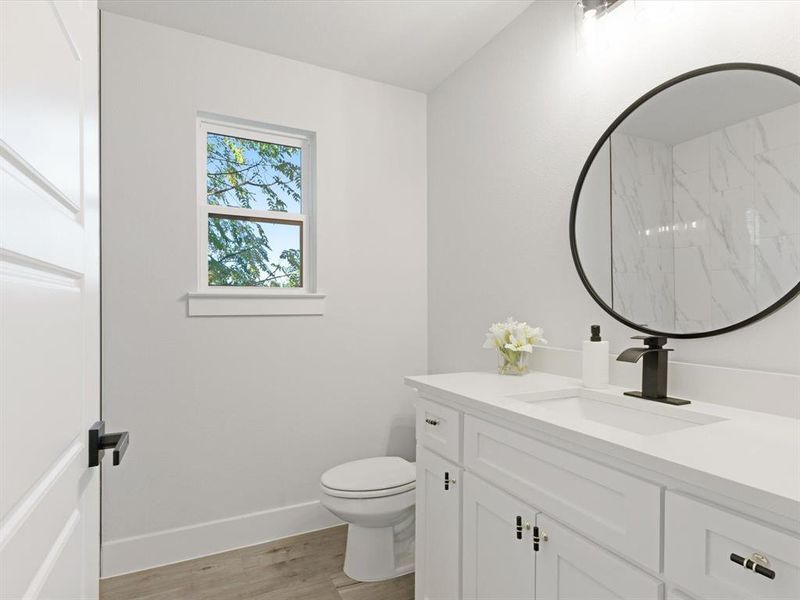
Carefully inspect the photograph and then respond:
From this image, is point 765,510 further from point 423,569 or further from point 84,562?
point 423,569

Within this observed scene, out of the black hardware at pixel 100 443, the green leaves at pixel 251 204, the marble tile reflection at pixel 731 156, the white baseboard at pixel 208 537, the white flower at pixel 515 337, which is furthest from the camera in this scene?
the green leaves at pixel 251 204

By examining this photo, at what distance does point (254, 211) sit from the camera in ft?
8.04

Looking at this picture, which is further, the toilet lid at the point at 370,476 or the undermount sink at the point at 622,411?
the toilet lid at the point at 370,476

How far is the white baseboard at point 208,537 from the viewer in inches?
81.3

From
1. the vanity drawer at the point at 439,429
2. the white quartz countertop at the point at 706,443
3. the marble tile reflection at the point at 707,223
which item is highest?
the marble tile reflection at the point at 707,223

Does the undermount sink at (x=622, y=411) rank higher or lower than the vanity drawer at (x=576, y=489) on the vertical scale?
higher

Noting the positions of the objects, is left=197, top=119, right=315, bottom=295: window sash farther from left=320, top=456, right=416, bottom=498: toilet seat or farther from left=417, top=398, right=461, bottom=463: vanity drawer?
left=417, top=398, right=461, bottom=463: vanity drawer

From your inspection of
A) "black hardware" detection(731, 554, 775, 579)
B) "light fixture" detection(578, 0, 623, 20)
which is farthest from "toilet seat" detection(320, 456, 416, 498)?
"light fixture" detection(578, 0, 623, 20)

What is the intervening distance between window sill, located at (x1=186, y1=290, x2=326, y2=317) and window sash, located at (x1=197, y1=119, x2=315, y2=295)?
0.06m

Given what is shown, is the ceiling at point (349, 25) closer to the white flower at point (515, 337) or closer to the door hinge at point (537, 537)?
the white flower at point (515, 337)

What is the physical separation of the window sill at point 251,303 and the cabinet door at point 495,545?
132 cm

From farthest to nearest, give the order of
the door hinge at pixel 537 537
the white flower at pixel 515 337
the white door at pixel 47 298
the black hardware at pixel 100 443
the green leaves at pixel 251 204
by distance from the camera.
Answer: the green leaves at pixel 251 204
the white flower at pixel 515 337
the door hinge at pixel 537 537
the black hardware at pixel 100 443
the white door at pixel 47 298

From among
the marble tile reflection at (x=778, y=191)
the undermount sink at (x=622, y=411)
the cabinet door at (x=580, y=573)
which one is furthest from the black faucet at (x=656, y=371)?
the cabinet door at (x=580, y=573)

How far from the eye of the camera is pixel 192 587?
1966 mm
